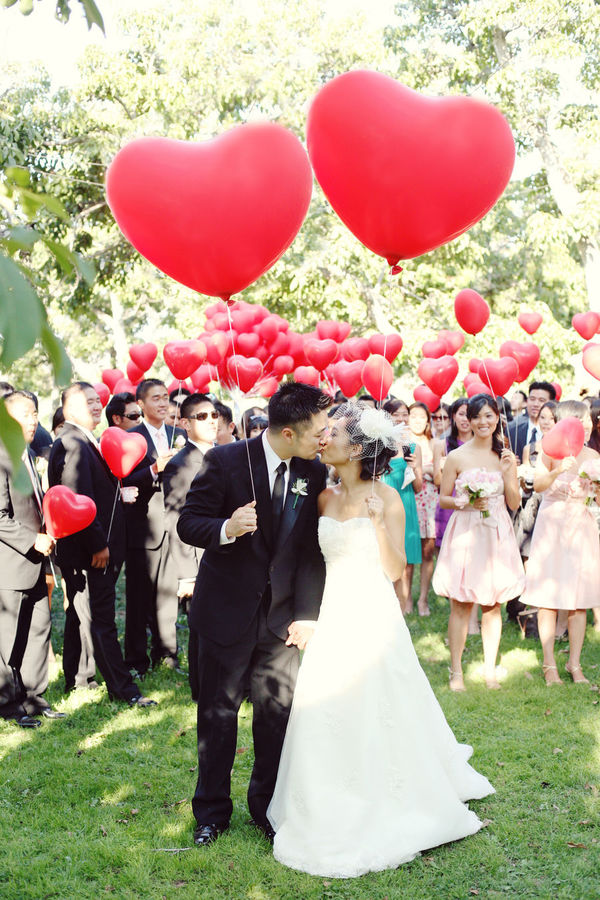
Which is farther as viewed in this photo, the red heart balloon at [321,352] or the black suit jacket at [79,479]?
the red heart balloon at [321,352]

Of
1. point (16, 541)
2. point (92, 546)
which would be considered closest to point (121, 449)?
point (92, 546)

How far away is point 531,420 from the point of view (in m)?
8.59

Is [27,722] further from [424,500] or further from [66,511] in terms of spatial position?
[424,500]

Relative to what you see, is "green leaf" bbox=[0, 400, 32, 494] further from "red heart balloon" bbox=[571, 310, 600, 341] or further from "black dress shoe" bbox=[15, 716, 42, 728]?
"red heart balloon" bbox=[571, 310, 600, 341]

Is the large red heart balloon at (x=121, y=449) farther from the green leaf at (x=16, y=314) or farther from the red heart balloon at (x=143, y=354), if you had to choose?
the green leaf at (x=16, y=314)

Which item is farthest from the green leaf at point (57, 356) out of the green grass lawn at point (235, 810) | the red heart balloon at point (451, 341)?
the red heart balloon at point (451, 341)

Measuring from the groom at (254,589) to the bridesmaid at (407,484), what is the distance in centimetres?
395

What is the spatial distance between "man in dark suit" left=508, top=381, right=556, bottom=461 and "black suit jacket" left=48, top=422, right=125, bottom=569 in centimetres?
403

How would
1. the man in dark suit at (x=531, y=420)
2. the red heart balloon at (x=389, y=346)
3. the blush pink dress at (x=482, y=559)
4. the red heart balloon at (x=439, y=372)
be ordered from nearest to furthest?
1. the blush pink dress at (x=482, y=559)
2. the man in dark suit at (x=531, y=420)
3. the red heart balloon at (x=439, y=372)
4. the red heart balloon at (x=389, y=346)

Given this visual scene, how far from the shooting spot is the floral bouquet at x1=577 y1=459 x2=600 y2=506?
600cm

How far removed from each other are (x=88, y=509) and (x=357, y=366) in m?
5.27

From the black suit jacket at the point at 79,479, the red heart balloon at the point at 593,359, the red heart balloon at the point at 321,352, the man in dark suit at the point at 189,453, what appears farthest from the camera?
the red heart balloon at the point at 321,352

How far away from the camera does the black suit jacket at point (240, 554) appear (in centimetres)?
396

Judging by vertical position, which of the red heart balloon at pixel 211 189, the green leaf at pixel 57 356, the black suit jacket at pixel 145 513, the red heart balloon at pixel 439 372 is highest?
the red heart balloon at pixel 211 189
